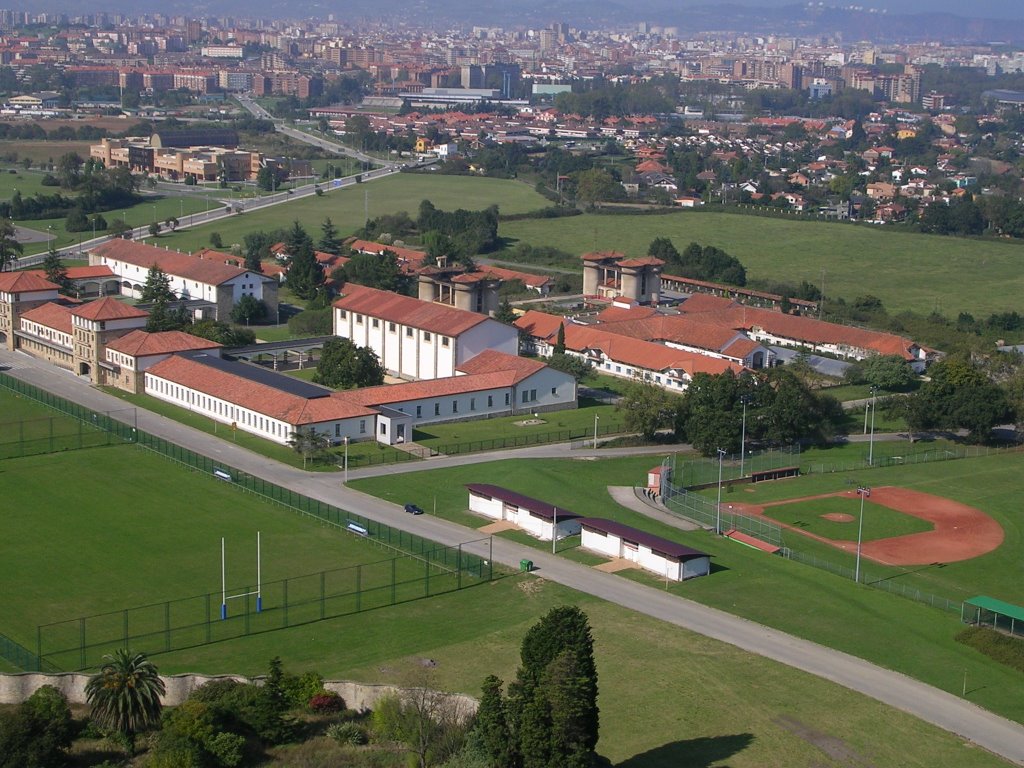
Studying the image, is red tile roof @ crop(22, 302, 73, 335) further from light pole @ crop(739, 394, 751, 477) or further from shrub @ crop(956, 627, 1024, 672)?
shrub @ crop(956, 627, 1024, 672)

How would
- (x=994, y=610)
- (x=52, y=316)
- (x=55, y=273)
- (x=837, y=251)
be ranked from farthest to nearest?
(x=837, y=251), (x=55, y=273), (x=52, y=316), (x=994, y=610)

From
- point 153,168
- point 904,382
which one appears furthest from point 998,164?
point 904,382

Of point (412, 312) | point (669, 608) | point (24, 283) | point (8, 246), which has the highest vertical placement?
point (412, 312)

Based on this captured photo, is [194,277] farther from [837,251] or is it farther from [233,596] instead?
[837,251]

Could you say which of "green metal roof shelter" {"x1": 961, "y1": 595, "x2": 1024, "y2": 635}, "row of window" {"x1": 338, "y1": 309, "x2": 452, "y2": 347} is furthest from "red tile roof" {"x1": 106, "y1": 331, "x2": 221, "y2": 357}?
"green metal roof shelter" {"x1": 961, "y1": 595, "x2": 1024, "y2": 635}

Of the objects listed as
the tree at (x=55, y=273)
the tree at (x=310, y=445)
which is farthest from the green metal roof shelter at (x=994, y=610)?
the tree at (x=55, y=273)

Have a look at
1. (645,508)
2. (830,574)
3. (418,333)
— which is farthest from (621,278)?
(830,574)

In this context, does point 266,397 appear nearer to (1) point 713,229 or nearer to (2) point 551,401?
(2) point 551,401
